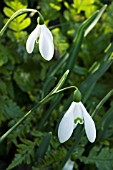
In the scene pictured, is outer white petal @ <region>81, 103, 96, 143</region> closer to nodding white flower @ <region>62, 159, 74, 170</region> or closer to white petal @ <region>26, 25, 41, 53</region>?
white petal @ <region>26, 25, 41, 53</region>

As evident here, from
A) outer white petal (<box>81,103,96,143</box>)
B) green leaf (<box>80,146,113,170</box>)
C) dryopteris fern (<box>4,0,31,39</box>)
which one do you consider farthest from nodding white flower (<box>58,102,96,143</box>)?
dryopteris fern (<box>4,0,31,39</box>)

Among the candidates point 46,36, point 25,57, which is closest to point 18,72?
point 25,57

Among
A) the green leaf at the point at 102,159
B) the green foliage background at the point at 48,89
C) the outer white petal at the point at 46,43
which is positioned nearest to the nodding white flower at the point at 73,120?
the outer white petal at the point at 46,43

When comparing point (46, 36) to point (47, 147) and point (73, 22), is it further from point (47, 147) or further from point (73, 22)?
point (73, 22)

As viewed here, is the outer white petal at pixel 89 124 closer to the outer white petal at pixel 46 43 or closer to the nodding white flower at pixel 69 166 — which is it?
the outer white petal at pixel 46 43

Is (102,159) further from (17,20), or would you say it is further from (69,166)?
(17,20)

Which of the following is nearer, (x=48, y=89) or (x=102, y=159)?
(x=102, y=159)

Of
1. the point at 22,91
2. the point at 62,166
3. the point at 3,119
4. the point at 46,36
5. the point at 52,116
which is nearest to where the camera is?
the point at 46,36

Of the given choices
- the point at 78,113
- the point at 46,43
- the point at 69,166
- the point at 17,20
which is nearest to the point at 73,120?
the point at 78,113
